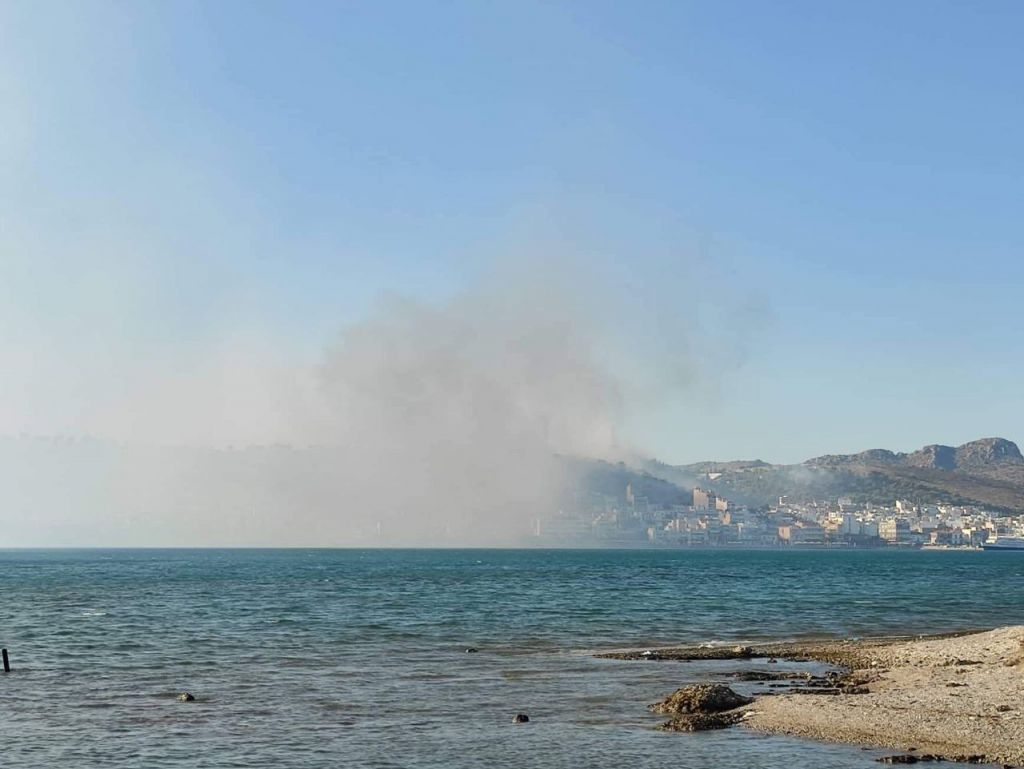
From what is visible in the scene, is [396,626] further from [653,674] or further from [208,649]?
[653,674]

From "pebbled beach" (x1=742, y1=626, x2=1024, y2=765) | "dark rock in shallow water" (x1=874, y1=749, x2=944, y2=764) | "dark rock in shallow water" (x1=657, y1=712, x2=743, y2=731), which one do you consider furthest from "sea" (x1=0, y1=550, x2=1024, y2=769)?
"pebbled beach" (x1=742, y1=626, x2=1024, y2=765)

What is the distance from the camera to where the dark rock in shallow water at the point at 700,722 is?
33250mm

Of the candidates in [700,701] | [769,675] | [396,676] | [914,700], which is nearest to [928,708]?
[914,700]

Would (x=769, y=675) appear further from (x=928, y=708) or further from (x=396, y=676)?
(x=396, y=676)

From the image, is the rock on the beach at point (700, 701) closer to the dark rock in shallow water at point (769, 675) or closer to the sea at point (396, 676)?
the sea at point (396, 676)

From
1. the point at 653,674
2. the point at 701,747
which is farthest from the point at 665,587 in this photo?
the point at 701,747

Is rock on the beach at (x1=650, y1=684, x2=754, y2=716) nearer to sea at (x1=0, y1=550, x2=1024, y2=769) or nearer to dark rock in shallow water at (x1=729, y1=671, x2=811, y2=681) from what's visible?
sea at (x1=0, y1=550, x2=1024, y2=769)

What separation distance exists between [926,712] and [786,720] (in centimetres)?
443

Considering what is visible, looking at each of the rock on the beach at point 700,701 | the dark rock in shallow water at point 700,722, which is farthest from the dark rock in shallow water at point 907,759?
the rock on the beach at point 700,701

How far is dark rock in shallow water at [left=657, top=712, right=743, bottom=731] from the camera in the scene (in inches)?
1309

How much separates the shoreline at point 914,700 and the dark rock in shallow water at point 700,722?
417mm

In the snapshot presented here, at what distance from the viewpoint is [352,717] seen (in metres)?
A: 36.4

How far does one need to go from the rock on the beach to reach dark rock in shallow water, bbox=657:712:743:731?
850 millimetres

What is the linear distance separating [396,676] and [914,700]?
21212mm
